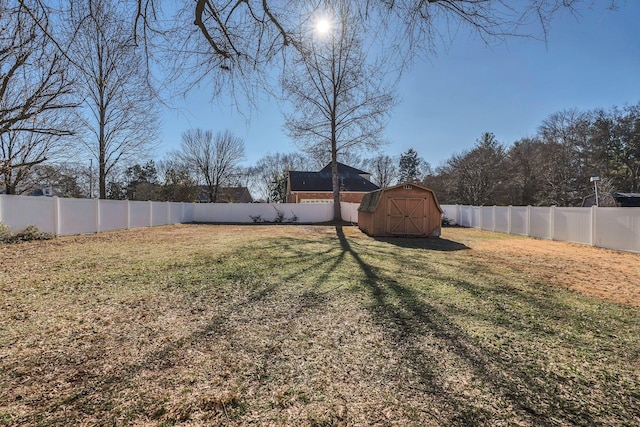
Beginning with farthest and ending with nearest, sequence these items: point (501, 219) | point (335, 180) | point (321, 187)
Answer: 1. point (321, 187)
2. point (335, 180)
3. point (501, 219)

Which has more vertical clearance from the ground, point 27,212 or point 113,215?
point 27,212

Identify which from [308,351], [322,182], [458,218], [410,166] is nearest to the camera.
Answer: [308,351]

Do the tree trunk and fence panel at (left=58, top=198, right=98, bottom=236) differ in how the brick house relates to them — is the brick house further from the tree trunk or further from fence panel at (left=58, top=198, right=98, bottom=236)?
fence panel at (left=58, top=198, right=98, bottom=236)

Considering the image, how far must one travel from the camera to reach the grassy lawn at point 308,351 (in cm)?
186

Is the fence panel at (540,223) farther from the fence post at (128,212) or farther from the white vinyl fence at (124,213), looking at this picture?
the fence post at (128,212)

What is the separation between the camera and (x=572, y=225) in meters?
11.1

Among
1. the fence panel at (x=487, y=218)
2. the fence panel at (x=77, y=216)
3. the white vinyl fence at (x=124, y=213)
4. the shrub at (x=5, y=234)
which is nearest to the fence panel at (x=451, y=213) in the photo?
the fence panel at (x=487, y=218)

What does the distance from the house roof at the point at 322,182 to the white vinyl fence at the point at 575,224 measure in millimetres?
17744

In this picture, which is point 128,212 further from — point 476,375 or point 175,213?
point 476,375

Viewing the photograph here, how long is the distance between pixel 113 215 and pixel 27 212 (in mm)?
4201

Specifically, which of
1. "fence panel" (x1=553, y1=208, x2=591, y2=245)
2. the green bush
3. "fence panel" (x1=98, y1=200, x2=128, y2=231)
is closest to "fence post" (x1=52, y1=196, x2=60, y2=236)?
the green bush

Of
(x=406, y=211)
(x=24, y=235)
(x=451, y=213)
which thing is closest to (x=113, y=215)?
(x=24, y=235)

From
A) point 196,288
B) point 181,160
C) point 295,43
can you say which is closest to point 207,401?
point 196,288

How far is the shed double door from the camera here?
12672 mm
